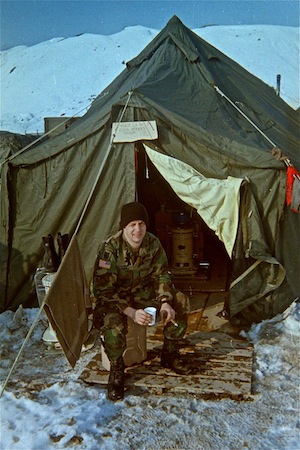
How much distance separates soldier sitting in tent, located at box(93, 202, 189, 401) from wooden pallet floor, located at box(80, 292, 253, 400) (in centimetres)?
15

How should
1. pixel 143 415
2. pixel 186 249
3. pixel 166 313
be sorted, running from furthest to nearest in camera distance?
pixel 186 249, pixel 166 313, pixel 143 415

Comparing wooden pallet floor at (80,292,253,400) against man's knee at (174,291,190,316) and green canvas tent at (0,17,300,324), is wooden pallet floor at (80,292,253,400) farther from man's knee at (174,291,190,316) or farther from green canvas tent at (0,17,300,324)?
man's knee at (174,291,190,316)

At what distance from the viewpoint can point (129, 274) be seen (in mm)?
4398

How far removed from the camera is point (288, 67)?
31359 millimetres

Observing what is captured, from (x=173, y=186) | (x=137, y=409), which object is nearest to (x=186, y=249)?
(x=173, y=186)

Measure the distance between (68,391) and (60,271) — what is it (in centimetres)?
108

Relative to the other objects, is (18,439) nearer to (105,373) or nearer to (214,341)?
(105,373)

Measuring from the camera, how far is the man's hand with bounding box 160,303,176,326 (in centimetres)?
411

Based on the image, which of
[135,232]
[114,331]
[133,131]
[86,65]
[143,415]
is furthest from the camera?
[86,65]

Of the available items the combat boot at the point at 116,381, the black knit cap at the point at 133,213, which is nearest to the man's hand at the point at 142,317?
the combat boot at the point at 116,381

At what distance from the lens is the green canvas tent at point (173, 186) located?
16.7 feet

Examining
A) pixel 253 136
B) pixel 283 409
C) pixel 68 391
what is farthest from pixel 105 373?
pixel 253 136

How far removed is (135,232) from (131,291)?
0.57 metres

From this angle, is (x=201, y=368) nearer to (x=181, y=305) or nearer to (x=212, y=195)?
(x=181, y=305)
